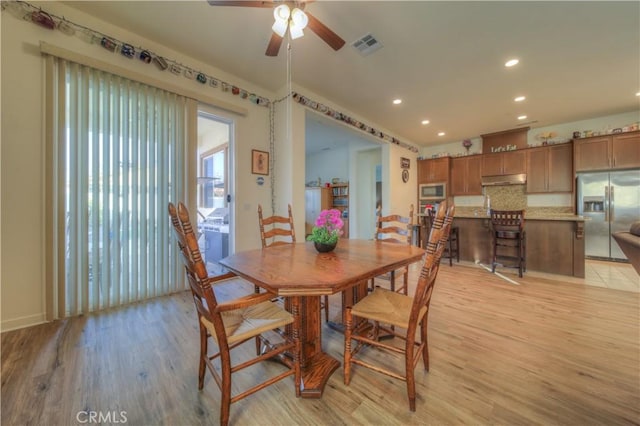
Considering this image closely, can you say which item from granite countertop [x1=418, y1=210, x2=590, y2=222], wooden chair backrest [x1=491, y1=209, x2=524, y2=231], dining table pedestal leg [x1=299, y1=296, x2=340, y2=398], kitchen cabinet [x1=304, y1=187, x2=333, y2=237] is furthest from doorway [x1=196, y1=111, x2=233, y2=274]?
wooden chair backrest [x1=491, y1=209, x2=524, y2=231]

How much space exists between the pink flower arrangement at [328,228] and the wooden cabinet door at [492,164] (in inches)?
224

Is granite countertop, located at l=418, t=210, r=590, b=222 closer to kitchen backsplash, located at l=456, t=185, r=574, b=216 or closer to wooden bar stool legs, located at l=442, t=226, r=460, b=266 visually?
kitchen backsplash, located at l=456, t=185, r=574, b=216

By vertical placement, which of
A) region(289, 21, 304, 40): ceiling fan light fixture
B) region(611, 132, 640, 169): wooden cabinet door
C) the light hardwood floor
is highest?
region(289, 21, 304, 40): ceiling fan light fixture

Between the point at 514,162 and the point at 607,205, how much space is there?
5.59ft

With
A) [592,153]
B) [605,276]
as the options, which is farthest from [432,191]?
[605,276]

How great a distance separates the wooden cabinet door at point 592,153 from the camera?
4.44 m

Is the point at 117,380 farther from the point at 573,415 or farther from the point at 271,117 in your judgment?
the point at 271,117

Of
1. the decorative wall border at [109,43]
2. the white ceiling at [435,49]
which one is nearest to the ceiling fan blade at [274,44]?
the white ceiling at [435,49]

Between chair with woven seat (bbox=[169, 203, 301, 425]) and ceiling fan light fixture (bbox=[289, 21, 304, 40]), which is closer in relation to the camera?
chair with woven seat (bbox=[169, 203, 301, 425])

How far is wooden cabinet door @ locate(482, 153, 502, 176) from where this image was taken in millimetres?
5637

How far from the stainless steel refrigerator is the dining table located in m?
5.21

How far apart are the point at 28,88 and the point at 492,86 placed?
5.24m

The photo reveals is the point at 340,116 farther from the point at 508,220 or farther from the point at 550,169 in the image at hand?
the point at 550,169

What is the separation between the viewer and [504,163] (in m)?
5.57
